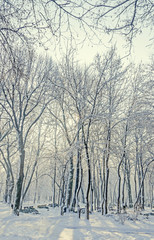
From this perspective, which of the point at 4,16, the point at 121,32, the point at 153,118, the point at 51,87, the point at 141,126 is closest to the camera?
the point at 4,16

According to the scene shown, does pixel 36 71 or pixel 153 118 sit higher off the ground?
pixel 36 71

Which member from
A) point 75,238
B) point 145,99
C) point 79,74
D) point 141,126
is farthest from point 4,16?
point 145,99

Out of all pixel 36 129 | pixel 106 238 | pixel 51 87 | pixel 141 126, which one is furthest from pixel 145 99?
pixel 36 129

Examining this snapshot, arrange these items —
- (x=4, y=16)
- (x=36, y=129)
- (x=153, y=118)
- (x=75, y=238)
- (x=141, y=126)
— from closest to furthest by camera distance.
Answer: (x=4, y=16) → (x=75, y=238) → (x=153, y=118) → (x=141, y=126) → (x=36, y=129)

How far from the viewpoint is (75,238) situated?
5258mm

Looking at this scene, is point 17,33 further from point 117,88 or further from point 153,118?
point 117,88

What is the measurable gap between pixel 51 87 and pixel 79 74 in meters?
2.32

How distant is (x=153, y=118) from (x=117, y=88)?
359 centimetres

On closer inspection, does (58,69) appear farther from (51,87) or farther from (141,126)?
(141,126)

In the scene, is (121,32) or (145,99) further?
(145,99)

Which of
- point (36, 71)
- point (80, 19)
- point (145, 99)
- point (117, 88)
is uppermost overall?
point (36, 71)

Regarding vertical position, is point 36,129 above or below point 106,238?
above

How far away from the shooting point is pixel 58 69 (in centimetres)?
1412

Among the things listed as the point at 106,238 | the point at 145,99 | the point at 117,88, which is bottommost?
the point at 106,238
